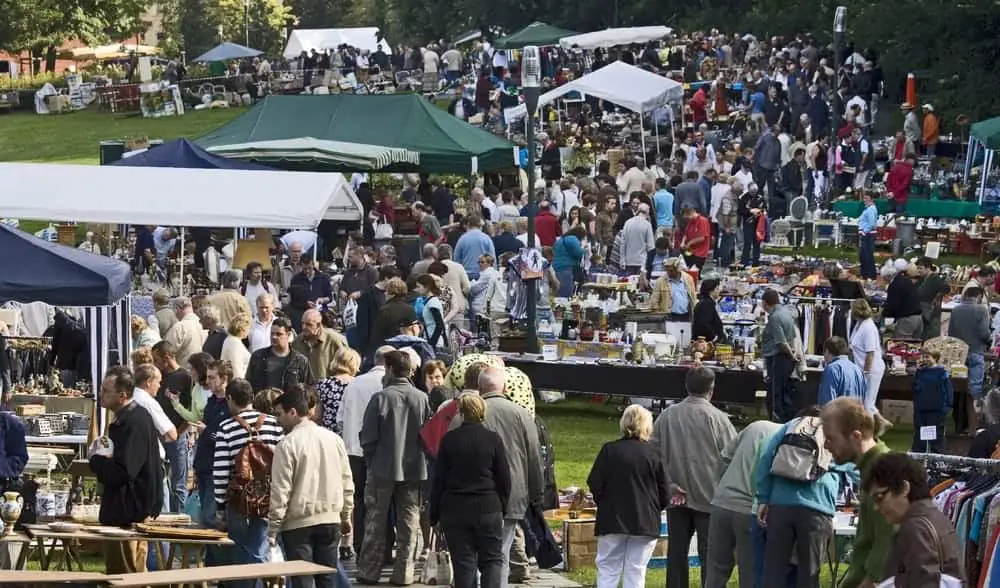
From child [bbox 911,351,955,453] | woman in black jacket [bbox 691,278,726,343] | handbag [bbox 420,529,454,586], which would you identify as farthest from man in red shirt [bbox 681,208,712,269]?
handbag [bbox 420,529,454,586]

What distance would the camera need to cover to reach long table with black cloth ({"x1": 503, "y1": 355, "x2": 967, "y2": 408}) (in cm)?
1931

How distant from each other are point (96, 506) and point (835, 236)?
20525 mm

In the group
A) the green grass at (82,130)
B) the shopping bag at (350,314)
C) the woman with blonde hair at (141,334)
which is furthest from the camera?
the green grass at (82,130)

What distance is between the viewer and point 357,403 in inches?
527

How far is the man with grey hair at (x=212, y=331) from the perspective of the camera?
16.7m

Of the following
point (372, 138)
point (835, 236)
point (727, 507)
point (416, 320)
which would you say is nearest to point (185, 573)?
point (727, 507)

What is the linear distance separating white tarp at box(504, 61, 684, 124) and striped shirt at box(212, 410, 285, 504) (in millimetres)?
24603

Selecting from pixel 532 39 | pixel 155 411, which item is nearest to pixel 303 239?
pixel 155 411

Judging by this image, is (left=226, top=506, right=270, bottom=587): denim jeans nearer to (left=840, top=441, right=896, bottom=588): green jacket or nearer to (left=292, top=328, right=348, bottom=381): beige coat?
(left=840, top=441, right=896, bottom=588): green jacket

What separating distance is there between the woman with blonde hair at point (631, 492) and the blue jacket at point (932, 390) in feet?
20.0

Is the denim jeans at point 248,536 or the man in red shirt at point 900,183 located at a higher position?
the man in red shirt at point 900,183

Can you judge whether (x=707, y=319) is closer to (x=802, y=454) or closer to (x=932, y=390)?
(x=932, y=390)

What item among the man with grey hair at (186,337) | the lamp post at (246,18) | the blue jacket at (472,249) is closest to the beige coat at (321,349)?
the man with grey hair at (186,337)

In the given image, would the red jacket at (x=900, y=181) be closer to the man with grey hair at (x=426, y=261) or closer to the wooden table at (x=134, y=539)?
the man with grey hair at (x=426, y=261)
